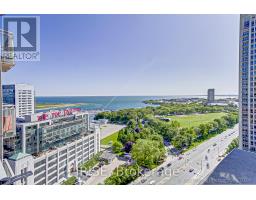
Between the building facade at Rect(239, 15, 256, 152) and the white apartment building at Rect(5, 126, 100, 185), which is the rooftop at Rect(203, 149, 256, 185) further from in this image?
the white apartment building at Rect(5, 126, 100, 185)

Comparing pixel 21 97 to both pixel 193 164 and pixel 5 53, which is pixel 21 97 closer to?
pixel 5 53

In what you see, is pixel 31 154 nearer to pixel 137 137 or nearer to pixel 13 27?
pixel 137 137

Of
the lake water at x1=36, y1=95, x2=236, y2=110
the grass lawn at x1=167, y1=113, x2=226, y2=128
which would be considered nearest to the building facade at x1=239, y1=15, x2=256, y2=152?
the grass lawn at x1=167, y1=113, x2=226, y2=128

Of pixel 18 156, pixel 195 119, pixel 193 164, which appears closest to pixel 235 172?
pixel 193 164

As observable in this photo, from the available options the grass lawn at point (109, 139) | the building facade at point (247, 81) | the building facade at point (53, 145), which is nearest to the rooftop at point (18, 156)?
the building facade at point (53, 145)

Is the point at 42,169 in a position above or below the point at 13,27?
below
